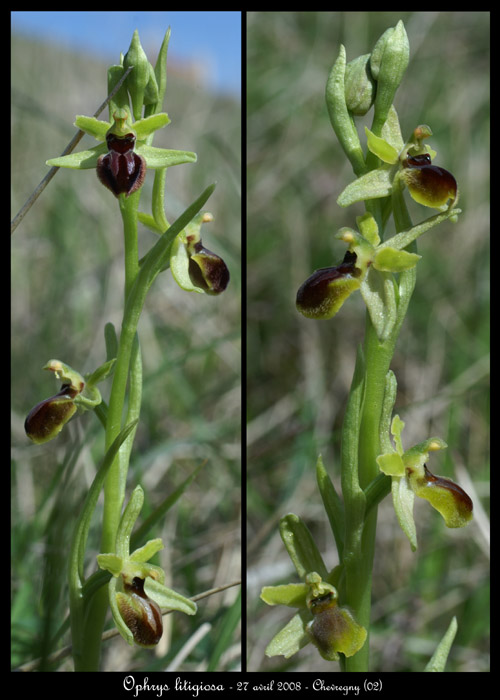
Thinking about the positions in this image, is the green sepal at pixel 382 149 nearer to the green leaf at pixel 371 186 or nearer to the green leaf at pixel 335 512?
the green leaf at pixel 371 186

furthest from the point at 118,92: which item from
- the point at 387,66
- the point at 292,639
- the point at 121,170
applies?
the point at 292,639

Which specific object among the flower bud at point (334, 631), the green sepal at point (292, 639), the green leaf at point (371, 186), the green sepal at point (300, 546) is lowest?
the green sepal at point (292, 639)

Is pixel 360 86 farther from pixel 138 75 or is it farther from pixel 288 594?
pixel 288 594

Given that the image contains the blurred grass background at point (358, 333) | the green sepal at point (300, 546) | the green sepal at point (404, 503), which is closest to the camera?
the green sepal at point (404, 503)

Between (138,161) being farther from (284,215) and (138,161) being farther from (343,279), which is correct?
(284,215)

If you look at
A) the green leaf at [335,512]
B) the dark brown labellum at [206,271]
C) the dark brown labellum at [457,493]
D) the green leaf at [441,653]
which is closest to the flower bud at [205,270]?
the dark brown labellum at [206,271]

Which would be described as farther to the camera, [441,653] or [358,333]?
[358,333]
